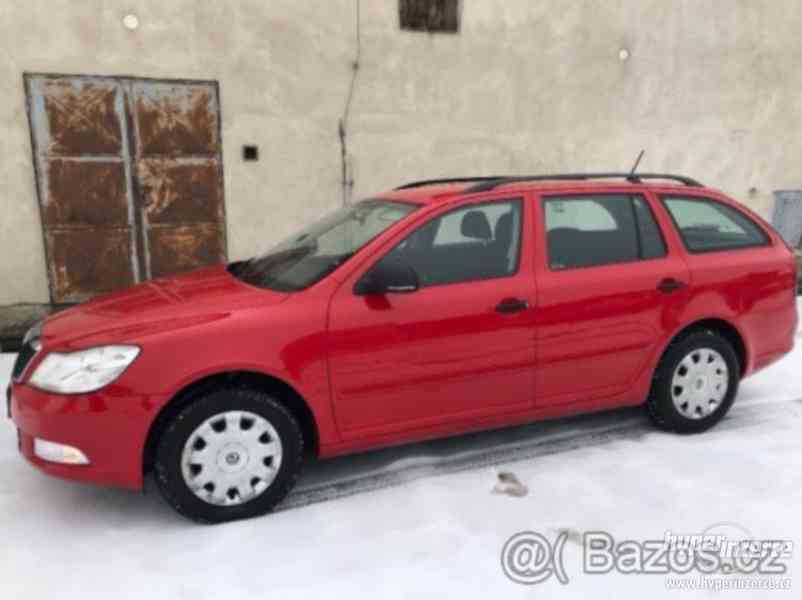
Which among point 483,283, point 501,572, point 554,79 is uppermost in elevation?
point 554,79

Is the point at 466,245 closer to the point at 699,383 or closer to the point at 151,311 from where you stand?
the point at 151,311

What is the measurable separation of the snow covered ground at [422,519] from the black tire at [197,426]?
73 mm

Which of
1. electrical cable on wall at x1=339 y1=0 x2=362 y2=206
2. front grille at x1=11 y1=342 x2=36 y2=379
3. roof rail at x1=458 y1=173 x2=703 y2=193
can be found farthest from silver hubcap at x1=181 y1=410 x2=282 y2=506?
electrical cable on wall at x1=339 y1=0 x2=362 y2=206

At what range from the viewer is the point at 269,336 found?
295 cm

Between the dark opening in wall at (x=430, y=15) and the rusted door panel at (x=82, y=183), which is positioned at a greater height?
the dark opening in wall at (x=430, y=15)

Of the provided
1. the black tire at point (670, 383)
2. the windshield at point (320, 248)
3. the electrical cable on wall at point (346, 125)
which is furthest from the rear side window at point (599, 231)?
the electrical cable on wall at point (346, 125)

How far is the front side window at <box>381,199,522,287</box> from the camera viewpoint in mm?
3273

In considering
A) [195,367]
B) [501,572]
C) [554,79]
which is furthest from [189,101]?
[501,572]

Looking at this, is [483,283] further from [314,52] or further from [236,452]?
[314,52]

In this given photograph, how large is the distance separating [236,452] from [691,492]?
84.9 inches

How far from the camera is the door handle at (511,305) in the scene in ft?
10.9

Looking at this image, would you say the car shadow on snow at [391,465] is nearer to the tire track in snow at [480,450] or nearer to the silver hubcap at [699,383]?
the tire track in snow at [480,450]

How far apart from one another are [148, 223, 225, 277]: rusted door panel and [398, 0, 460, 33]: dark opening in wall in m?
2.98

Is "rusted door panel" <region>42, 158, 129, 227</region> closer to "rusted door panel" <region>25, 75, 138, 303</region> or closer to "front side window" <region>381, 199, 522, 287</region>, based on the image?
"rusted door panel" <region>25, 75, 138, 303</region>
